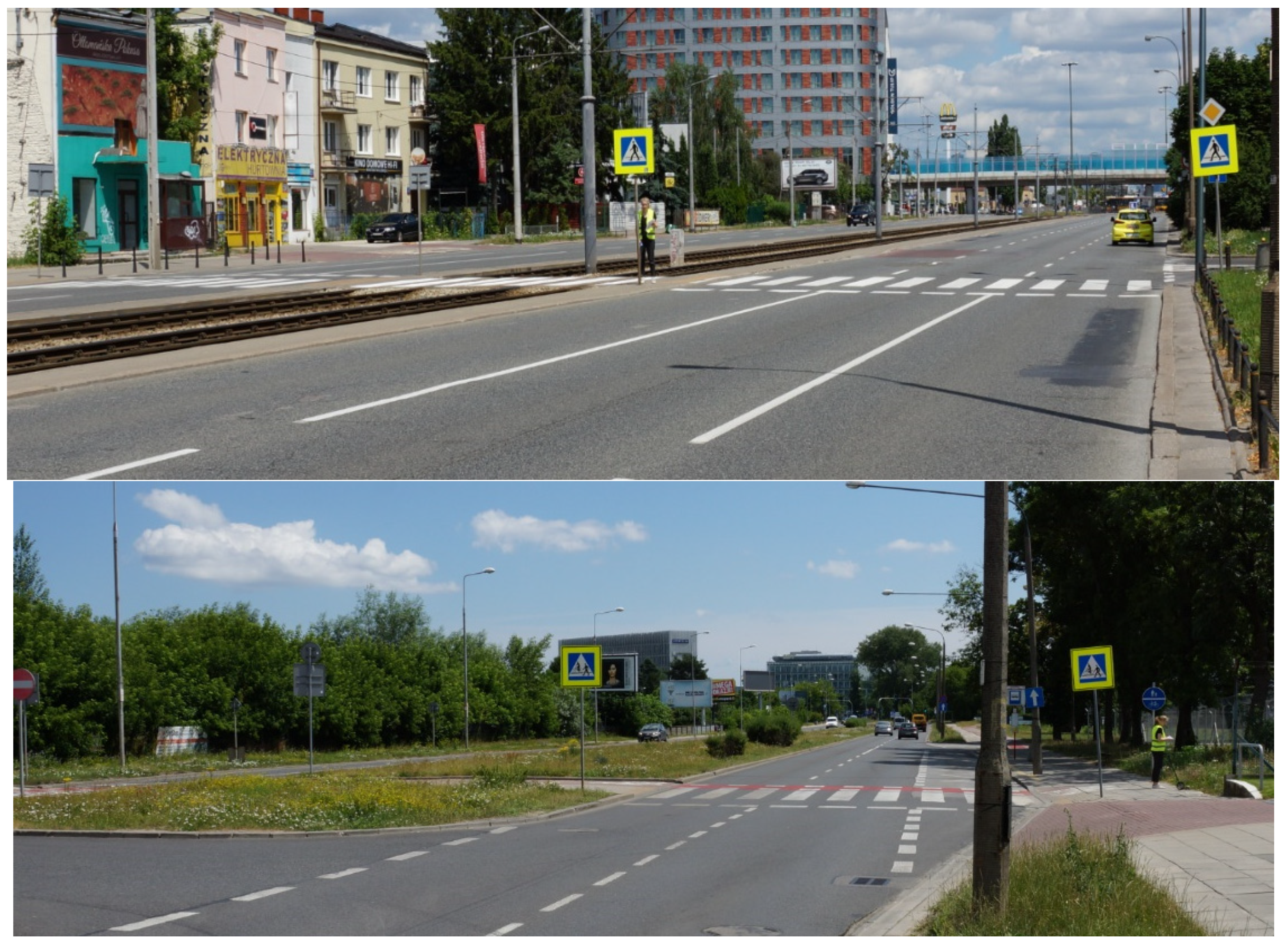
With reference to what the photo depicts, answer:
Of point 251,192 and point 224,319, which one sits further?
point 251,192

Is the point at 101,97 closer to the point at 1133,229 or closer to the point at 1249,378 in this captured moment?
the point at 1133,229

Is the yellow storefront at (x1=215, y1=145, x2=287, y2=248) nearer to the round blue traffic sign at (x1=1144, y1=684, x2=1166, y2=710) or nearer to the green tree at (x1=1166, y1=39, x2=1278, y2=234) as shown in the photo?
the green tree at (x1=1166, y1=39, x2=1278, y2=234)

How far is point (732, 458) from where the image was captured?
14.8 metres

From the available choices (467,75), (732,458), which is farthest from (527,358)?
(467,75)

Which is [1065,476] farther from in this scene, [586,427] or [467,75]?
[467,75]

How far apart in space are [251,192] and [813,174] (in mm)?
84477

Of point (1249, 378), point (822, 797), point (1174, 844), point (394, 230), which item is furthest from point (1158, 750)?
point (394, 230)

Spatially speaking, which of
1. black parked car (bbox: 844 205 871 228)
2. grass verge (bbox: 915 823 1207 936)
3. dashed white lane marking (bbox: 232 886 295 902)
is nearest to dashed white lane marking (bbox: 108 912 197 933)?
dashed white lane marking (bbox: 232 886 295 902)

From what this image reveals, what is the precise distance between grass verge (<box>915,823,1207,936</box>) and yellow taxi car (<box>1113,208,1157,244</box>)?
205 ft

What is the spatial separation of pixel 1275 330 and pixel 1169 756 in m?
19.0

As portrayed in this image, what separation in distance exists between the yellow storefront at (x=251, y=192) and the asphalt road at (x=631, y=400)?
162ft

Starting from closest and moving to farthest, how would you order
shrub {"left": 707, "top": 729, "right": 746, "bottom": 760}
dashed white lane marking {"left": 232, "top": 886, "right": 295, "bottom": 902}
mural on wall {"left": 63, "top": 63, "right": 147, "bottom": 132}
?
1. dashed white lane marking {"left": 232, "top": 886, "right": 295, "bottom": 902}
2. shrub {"left": 707, "top": 729, "right": 746, "bottom": 760}
3. mural on wall {"left": 63, "top": 63, "right": 147, "bottom": 132}

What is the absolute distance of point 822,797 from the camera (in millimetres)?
29625

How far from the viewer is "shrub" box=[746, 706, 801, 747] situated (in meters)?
60.6
